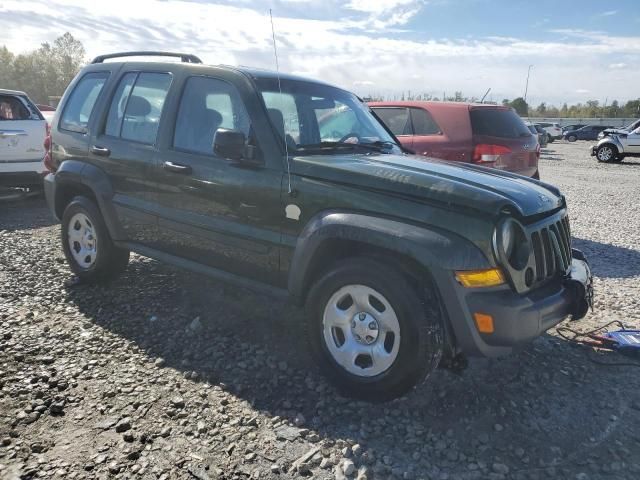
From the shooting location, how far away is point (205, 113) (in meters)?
3.86

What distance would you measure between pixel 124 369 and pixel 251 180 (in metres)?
1.49

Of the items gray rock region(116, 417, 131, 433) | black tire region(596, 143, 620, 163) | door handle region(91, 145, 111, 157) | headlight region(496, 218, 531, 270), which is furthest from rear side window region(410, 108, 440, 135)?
black tire region(596, 143, 620, 163)

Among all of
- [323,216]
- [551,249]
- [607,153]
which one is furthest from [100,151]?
[607,153]

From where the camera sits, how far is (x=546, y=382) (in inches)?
133

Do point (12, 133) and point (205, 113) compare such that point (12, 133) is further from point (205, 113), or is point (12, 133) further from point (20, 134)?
point (205, 113)

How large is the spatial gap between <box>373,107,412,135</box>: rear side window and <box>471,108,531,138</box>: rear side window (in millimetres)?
883

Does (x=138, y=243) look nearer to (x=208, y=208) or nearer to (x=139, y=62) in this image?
(x=208, y=208)

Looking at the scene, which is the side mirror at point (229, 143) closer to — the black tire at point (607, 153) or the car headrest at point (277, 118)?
the car headrest at point (277, 118)

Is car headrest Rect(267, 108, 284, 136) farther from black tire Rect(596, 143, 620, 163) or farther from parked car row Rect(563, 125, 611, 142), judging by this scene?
parked car row Rect(563, 125, 611, 142)

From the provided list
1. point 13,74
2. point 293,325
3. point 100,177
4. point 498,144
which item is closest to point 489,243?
point 293,325

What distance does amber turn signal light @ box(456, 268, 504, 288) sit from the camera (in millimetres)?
2705

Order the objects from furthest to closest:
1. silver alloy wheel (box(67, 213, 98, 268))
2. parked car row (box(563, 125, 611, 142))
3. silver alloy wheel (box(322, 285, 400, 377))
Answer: parked car row (box(563, 125, 611, 142)) → silver alloy wheel (box(67, 213, 98, 268)) → silver alloy wheel (box(322, 285, 400, 377))

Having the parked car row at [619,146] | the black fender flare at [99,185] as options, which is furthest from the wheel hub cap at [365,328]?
the parked car row at [619,146]

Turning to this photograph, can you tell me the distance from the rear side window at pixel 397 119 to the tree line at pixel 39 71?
58.7 meters
